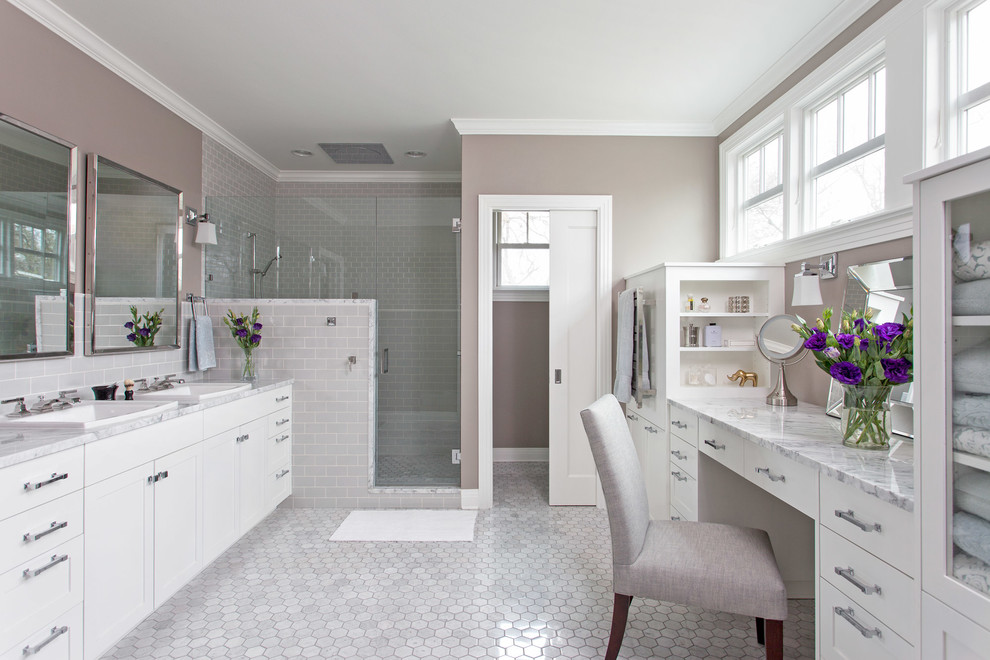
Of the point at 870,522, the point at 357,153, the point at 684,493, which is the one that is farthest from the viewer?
the point at 357,153

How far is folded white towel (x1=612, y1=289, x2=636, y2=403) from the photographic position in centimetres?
324

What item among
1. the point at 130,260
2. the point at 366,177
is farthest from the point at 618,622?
the point at 366,177

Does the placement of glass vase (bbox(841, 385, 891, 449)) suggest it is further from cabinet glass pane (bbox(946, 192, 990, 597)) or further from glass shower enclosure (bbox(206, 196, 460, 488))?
glass shower enclosure (bbox(206, 196, 460, 488))

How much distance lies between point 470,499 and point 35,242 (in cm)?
277

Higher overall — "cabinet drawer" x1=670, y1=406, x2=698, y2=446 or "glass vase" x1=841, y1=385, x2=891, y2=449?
"glass vase" x1=841, y1=385, x2=891, y2=449

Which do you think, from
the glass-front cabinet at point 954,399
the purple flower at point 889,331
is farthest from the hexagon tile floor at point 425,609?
the purple flower at point 889,331

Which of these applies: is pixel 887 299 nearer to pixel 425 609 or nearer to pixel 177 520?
pixel 425 609

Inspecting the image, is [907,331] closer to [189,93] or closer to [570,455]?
[570,455]

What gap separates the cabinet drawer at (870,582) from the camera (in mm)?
1201

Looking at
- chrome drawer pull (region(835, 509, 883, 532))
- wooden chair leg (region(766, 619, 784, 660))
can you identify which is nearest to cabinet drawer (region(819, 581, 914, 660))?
wooden chair leg (region(766, 619, 784, 660))

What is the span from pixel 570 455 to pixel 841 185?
2.30 meters

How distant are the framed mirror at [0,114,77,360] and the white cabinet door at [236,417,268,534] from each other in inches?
37.4

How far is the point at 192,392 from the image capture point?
2760 mm

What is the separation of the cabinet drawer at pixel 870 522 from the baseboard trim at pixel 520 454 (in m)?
3.43
